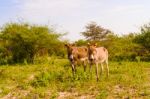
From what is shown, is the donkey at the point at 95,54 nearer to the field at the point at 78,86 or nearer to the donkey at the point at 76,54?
the field at the point at 78,86

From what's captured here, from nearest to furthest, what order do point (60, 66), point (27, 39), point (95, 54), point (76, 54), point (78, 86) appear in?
point (78, 86) → point (95, 54) → point (76, 54) → point (60, 66) → point (27, 39)

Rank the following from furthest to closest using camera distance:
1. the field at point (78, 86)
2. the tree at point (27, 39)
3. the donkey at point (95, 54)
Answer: the tree at point (27, 39) < the donkey at point (95, 54) < the field at point (78, 86)

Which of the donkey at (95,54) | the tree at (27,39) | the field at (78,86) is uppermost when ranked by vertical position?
the tree at (27,39)

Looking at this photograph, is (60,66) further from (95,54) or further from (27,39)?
(95,54)

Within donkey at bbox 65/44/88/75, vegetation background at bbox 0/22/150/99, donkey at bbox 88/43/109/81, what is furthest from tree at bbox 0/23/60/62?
donkey at bbox 88/43/109/81

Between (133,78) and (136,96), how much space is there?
10.1ft

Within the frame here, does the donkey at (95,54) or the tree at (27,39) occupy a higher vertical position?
the tree at (27,39)

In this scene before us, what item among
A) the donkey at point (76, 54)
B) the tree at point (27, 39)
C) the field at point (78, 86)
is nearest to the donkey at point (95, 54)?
the field at point (78, 86)

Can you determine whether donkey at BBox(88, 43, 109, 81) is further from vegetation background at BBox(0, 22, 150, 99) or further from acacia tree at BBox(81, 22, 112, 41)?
acacia tree at BBox(81, 22, 112, 41)

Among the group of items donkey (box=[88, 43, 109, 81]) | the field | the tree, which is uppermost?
the tree

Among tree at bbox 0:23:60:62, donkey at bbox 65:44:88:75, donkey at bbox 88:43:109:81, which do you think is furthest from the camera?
tree at bbox 0:23:60:62

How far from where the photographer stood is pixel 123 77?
48.0ft

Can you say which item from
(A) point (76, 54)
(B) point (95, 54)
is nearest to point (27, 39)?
(A) point (76, 54)

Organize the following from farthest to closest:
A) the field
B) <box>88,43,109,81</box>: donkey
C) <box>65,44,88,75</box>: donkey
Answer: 1. <box>65,44,88,75</box>: donkey
2. <box>88,43,109,81</box>: donkey
3. the field
